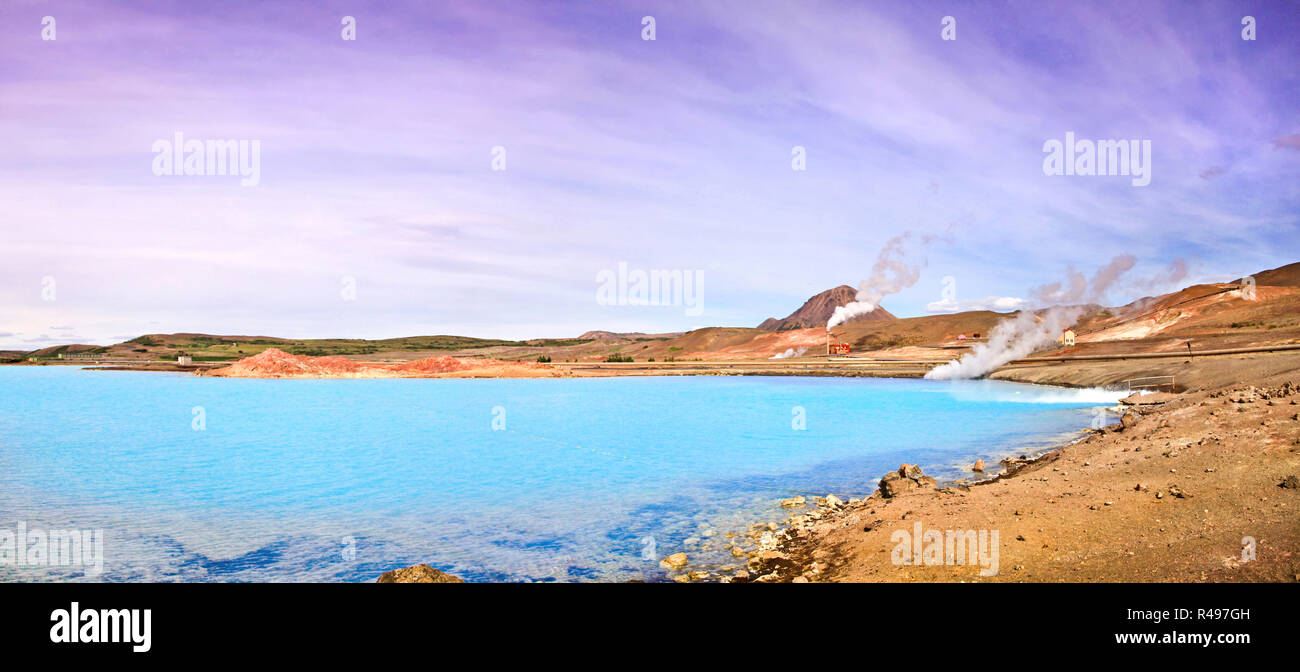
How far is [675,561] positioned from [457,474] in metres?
11.8

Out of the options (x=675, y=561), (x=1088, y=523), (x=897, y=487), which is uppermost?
(x=1088, y=523)

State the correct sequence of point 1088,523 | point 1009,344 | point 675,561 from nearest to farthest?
point 1088,523, point 675,561, point 1009,344

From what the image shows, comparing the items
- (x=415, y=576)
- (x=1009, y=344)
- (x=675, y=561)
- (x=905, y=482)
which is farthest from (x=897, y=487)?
(x=1009, y=344)

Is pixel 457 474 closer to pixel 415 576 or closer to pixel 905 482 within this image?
pixel 415 576

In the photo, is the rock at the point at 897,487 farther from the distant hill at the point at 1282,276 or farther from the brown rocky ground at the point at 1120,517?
the distant hill at the point at 1282,276

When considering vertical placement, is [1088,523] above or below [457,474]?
above

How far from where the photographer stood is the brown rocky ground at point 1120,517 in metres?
7.61

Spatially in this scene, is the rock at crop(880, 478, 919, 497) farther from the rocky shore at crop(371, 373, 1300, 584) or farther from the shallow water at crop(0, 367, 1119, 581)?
the shallow water at crop(0, 367, 1119, 581)

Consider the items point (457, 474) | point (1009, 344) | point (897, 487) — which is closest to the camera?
point (897, 487)

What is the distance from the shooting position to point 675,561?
10.9 metres

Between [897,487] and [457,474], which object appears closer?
[897,487]

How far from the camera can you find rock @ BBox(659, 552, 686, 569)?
1076cm

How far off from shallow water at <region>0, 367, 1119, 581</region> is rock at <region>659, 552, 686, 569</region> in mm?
215
